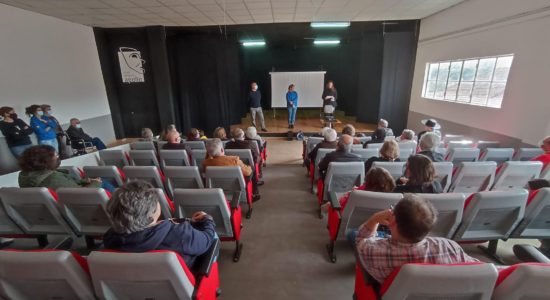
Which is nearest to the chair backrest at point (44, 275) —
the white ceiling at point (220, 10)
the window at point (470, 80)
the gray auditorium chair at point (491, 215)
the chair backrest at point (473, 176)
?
the gray auditorium chair at point (491, 215)

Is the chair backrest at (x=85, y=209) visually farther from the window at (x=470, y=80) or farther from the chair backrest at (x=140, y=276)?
the window at (x=470, y=80)

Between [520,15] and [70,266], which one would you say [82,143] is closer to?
[70,266]

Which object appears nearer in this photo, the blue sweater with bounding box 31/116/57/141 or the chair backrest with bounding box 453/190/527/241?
the chair backrest with bounding box 453/190/527/241

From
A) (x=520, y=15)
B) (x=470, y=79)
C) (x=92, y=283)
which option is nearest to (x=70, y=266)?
(x=92, y=283)

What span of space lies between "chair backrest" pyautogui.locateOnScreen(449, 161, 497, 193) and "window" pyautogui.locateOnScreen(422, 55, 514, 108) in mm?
2995

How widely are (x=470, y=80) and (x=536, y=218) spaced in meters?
4.58

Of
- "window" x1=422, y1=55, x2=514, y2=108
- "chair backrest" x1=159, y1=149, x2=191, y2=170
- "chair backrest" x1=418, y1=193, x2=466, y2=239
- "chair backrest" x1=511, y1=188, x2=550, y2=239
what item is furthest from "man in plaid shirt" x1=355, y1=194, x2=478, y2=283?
"window" x1=422, y1=55, x2=514, y2=108

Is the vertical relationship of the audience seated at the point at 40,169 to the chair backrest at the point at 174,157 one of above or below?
above

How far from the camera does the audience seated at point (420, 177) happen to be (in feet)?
6.46

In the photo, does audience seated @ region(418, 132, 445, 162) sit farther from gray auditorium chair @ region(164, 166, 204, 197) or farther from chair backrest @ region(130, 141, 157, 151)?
chair backrest @ region(130, 141, 157, 151)

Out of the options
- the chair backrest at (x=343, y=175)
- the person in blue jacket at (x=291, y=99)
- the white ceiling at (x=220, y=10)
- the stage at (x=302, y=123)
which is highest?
the white ceiling at (x=220, y=10)

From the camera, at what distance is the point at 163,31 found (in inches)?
286

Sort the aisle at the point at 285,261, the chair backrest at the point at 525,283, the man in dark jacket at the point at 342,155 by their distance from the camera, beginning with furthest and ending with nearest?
the man in dark jacket at the point at 342,155
the aisle at the point at 285,261
the chair backrest at the point at 525,283

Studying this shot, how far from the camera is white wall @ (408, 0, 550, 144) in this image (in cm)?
399
